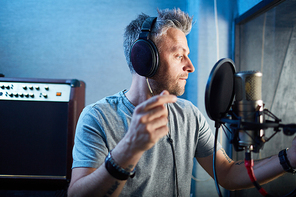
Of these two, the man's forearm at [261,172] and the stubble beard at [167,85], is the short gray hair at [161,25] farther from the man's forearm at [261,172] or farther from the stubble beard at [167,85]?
the man's forearm at [261,172]

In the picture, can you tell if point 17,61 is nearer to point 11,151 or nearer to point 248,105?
point 11,151

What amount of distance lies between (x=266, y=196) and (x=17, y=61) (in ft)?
6.79

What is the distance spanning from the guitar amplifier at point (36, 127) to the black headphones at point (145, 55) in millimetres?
775

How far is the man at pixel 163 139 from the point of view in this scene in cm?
74

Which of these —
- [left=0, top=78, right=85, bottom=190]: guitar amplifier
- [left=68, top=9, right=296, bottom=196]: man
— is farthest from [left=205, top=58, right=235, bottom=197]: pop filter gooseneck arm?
[left=0, top=78, right=85, bottom=190]: guitar amplifier

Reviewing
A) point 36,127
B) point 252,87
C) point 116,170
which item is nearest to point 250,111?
point 252,87

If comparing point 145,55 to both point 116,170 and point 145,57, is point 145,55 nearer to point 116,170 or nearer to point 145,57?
point 145,57

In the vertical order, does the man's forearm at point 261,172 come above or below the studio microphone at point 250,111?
below

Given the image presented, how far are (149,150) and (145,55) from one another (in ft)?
1.35

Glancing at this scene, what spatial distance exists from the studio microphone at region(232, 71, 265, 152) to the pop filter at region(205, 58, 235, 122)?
2.4 inches

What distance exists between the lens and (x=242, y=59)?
1492 millimetres

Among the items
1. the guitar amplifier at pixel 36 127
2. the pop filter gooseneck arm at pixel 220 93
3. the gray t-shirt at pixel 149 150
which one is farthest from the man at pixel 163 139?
the guitar amplifier at pixel 36 127

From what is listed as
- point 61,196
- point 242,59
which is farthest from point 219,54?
point 61,196

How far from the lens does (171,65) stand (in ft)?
2.88
